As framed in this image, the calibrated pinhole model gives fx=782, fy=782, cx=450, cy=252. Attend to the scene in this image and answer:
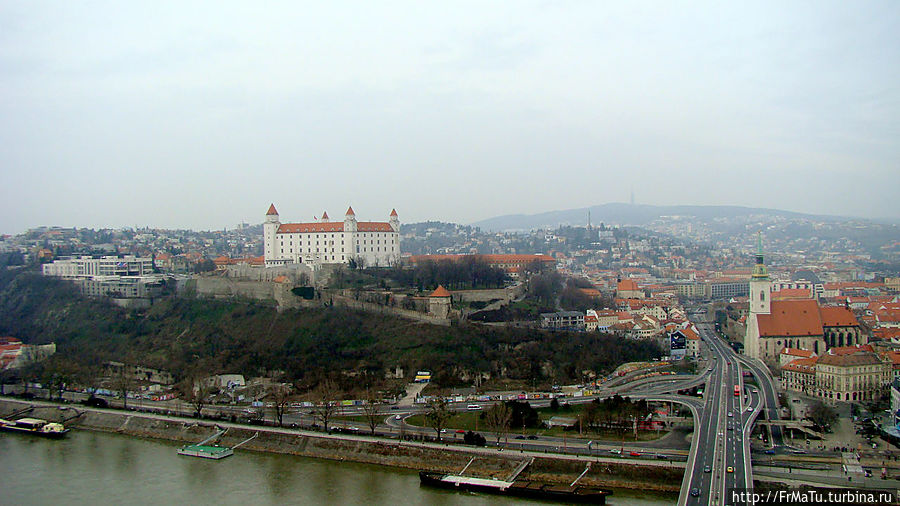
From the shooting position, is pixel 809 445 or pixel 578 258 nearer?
pixel 809 445

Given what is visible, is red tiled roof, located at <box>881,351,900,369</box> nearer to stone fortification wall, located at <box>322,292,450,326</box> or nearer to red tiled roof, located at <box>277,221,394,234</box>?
stone fortification wall, located at <box>322,292,450,326</box>

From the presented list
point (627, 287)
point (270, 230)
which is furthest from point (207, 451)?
point (627, 287)

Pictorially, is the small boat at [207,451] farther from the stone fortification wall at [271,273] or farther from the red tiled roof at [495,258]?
the red tiled roof at [495,258]

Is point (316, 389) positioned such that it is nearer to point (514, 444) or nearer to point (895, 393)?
point (514, 444)

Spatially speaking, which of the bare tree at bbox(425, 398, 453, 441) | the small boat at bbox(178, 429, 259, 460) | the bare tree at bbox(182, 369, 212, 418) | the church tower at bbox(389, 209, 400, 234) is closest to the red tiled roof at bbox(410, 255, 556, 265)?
the church tower at bbox(389, 209, 400, 234)

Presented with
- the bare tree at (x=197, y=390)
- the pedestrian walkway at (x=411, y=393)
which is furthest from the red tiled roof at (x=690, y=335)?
the bare tree at (x=197, y=390)

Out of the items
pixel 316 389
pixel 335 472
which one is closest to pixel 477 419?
pixel 335 472
